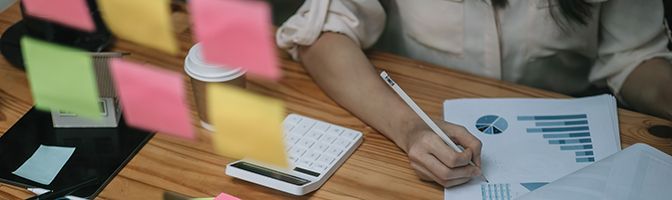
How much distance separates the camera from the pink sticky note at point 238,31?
744 millimetres

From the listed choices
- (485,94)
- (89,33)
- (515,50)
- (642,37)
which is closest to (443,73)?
(485,94)

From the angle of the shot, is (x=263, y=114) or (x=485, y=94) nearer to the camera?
(x=263, y=114)

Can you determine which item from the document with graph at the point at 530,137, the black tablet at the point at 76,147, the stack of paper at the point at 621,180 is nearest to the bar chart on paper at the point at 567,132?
the document with graph at the point at 530,137

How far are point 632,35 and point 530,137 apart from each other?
0.98 ft

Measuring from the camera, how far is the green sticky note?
842mm

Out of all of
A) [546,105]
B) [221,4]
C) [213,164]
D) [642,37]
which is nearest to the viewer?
[221,4]

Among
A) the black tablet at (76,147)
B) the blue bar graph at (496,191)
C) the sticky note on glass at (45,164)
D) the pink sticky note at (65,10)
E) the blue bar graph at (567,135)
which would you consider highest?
the pink sticky note at (65,10)

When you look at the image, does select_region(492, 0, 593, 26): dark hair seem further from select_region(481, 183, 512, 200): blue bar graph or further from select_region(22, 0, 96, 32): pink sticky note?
select_region(22, 0, 96, 32): pink sticky note

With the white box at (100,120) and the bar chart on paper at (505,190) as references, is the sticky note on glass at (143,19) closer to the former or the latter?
the white box at (100,120)

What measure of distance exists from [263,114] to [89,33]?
1.63 feet

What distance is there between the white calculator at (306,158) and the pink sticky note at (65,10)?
0.83 ft

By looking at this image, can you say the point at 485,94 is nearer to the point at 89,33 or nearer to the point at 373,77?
the point at 373,77

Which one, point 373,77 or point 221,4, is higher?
point 221,4

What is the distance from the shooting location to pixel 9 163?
108 centimetres
